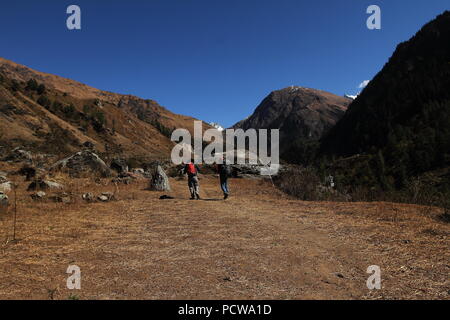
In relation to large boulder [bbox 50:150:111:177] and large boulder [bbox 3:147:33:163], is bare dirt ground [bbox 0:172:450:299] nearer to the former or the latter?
large boulder [bbox 50:150:111:177]

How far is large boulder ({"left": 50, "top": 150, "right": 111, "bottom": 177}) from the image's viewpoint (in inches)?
710

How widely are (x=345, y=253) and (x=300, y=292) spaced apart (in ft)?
7.65

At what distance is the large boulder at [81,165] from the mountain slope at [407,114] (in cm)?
7761

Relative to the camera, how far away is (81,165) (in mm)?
18594

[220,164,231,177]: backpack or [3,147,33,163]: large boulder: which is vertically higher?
[3,147,33,163]: large boulder

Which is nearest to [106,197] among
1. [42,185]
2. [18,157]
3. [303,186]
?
[42,185]

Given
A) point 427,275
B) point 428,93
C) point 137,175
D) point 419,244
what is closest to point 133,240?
point 427,275

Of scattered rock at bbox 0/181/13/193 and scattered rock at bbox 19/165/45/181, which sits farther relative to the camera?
scattered rock at bbox 19/165/45/181

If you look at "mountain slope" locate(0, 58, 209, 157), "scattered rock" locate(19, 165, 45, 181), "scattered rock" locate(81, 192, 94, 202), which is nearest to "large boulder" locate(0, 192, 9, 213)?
"scattered rock" locate(81, 192, 94, 202)

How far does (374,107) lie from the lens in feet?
508

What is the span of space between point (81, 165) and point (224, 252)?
15313 millimetres

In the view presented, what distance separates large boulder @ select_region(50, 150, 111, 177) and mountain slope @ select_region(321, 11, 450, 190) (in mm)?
77614

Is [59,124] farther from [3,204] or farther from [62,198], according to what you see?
[3,204]
